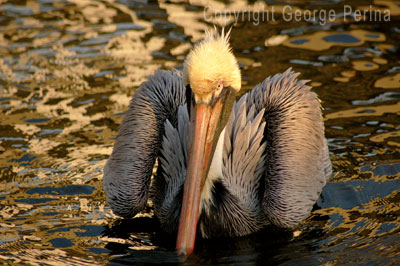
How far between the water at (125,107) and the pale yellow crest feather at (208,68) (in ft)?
4.52

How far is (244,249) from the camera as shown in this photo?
19.7 ft

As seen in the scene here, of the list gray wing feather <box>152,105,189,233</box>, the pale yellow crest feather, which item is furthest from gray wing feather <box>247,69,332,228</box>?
the pale yellow crest feather

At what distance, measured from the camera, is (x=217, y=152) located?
19.3 feet

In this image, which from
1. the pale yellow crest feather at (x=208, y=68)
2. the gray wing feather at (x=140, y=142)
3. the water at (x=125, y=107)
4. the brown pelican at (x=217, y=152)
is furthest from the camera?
the gray wing feather at (x=140, y=142)

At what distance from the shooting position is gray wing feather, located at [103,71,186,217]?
6336 millimetres

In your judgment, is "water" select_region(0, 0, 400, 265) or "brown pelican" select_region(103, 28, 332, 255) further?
"water" select_region(0, 0, 400, 265)

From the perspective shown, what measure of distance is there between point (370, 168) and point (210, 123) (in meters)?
2.29

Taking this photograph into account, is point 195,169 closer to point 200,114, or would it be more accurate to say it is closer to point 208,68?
point 200,114

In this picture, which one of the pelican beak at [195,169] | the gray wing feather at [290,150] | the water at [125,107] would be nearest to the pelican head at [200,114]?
the pelican beak at [195,169]

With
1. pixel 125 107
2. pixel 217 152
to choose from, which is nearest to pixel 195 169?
pixel 217 152

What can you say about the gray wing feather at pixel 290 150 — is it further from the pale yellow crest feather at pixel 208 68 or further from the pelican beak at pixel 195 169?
the pale yellow crest feather at pixel 208 68

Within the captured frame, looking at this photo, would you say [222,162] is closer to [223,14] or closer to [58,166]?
[58,166]

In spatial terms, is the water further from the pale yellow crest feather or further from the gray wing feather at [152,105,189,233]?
the pale yellow crest feather

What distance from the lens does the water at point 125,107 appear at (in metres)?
6.08
